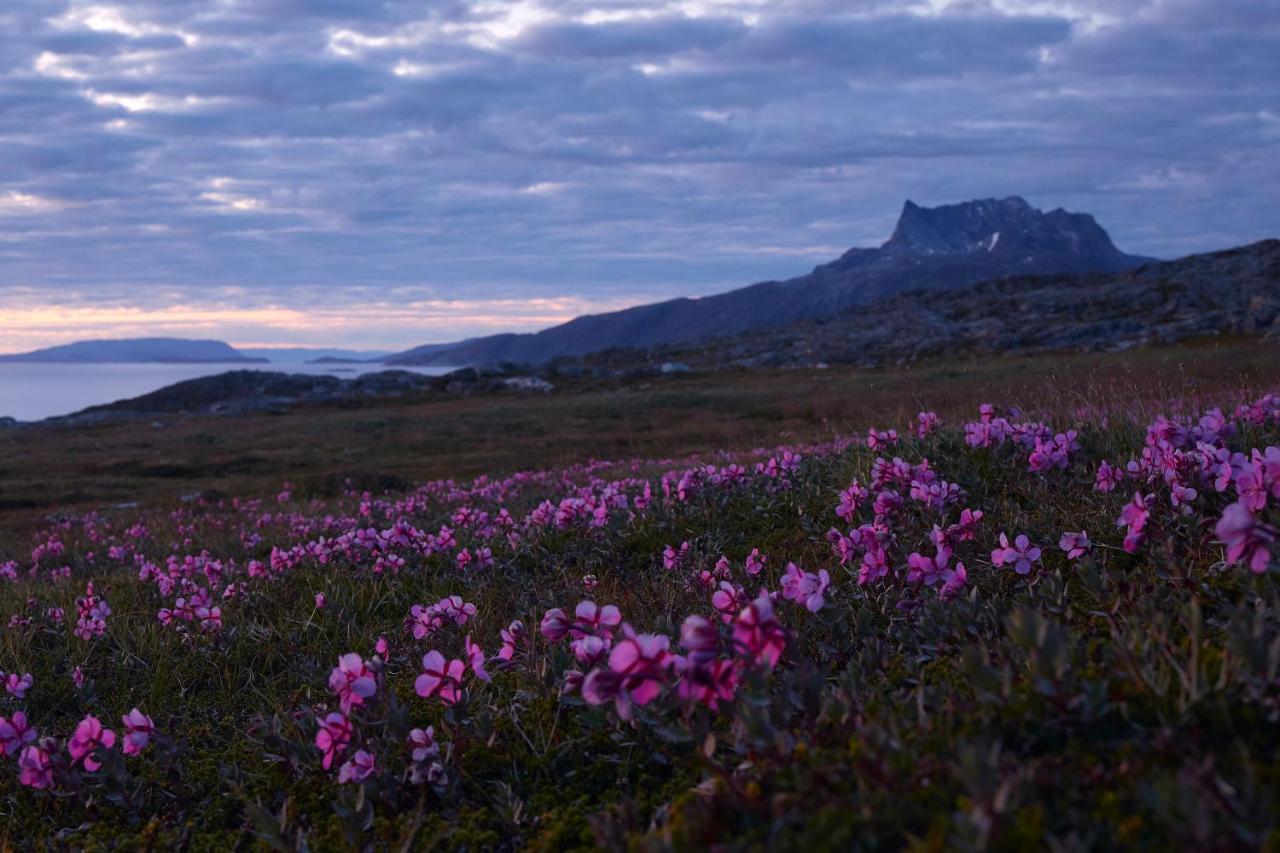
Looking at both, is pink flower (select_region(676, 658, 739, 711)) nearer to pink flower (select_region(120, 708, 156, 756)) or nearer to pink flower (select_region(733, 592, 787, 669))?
pink flower (select_region(733, 592, 787, 669))

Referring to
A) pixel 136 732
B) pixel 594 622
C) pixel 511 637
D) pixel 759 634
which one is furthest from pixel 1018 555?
pixel 136 732

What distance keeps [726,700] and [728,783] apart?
0.74 ft

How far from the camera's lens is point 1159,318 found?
311 ft

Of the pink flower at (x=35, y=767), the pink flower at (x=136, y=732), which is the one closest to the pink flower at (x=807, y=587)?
the pink flower at (x=136, y=732)

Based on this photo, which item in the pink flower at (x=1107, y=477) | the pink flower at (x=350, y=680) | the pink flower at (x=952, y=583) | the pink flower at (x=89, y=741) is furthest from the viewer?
the pink flower at (x=1107, y=477)

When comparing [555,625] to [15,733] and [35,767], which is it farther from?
[15,733]

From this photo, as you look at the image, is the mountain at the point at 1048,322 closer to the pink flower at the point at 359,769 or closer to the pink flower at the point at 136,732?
the pink flower at the point at 359,769

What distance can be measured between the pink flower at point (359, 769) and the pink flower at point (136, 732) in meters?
0.84

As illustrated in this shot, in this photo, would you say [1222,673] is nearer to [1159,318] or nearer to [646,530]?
[646,530]

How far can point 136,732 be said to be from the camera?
10.8 feet

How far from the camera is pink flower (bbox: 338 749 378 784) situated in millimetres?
2951

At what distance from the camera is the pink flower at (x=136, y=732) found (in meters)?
3.25

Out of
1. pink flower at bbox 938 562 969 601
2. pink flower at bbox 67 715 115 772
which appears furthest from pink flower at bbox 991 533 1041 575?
pink flower at bbox 67 715 115 772

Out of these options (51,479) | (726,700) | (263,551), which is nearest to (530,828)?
(726,700)
